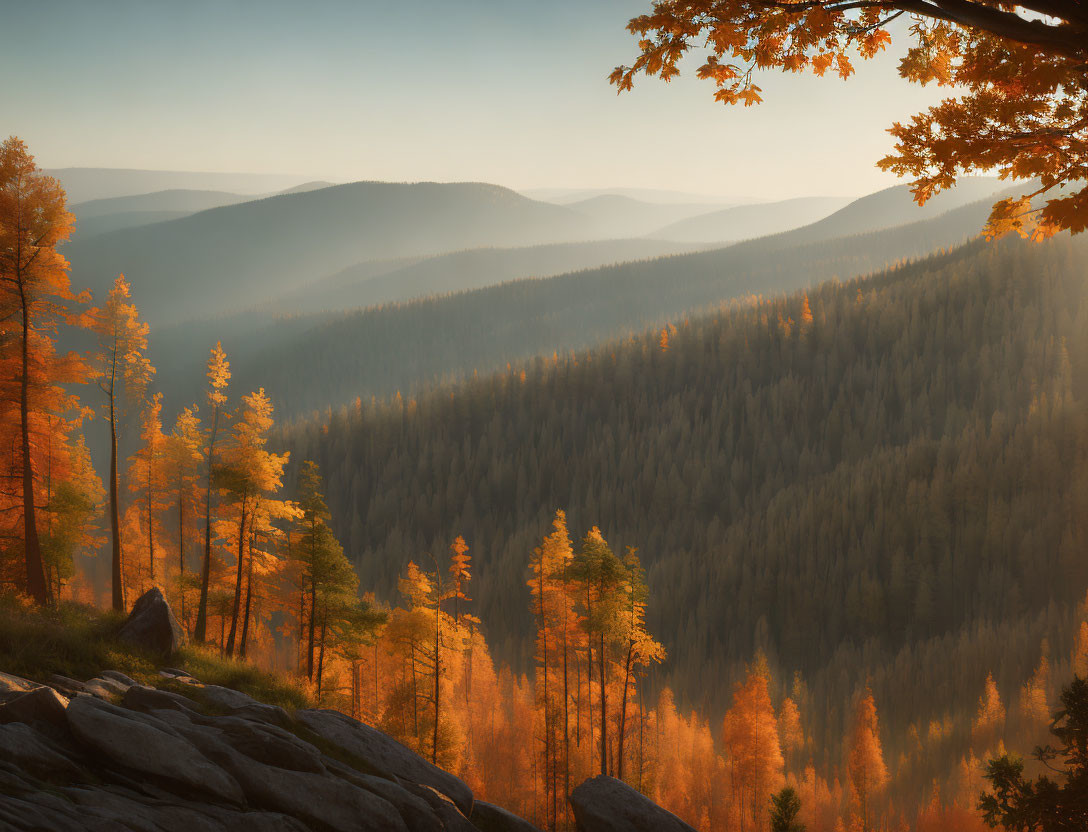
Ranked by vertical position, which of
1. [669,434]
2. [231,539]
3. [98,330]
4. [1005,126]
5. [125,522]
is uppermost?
[1005,126]

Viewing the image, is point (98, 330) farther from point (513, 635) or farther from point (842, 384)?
point (842, 384)

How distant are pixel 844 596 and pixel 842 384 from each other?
58.3m

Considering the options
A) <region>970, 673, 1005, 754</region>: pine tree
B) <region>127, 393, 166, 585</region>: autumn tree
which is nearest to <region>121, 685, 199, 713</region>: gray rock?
<region>127, 393, 166, 585</region>: autumn tree

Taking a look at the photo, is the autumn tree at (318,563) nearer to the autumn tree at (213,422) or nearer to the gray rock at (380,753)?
the autumn tree at (213,422)

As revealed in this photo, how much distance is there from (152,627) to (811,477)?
134 metres

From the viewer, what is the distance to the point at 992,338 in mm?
148375

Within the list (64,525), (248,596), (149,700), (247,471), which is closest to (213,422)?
(247,471)

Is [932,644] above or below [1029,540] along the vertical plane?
below

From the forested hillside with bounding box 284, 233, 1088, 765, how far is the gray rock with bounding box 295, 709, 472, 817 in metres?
67.0

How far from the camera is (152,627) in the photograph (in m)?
18.2

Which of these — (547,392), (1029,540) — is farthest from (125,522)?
(547,392)

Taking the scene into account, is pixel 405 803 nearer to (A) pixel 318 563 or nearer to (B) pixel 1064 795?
(B) pixel 1064 795

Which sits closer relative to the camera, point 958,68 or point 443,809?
point 958,68

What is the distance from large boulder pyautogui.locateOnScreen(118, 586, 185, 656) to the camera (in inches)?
704
